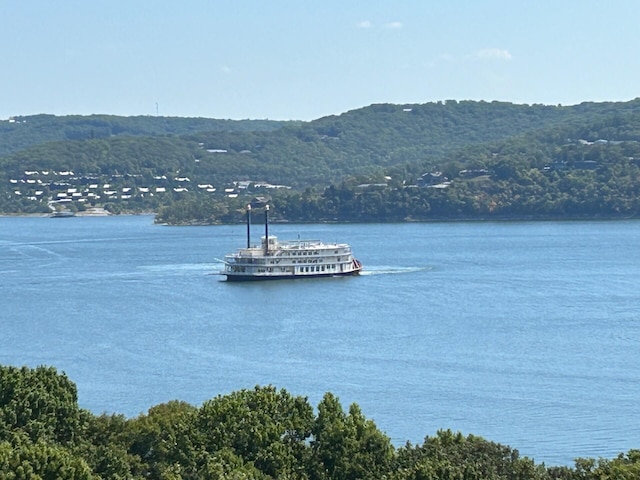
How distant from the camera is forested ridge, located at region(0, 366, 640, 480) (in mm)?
13891

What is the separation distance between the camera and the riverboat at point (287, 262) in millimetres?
47375

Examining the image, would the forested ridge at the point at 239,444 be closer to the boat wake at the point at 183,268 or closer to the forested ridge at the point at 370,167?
the boat wake at the point at 183,268

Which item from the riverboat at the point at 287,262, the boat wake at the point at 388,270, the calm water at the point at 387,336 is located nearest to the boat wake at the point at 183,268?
the calm water at the point at 387,336

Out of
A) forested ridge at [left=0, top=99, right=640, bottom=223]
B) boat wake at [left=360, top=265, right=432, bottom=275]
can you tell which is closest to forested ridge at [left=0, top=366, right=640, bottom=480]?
boat wake at [left=360, top=265, right=432, bottom=275]

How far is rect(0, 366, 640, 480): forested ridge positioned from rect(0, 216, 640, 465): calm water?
5.54 meters

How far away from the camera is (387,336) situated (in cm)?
3195

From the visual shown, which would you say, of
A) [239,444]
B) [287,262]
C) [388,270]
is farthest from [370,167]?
[239,444]

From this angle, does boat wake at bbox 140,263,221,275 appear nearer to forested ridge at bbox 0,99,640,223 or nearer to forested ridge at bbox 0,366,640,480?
forested ridge at bbox 0,366,640,480

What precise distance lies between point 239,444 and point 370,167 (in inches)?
4684

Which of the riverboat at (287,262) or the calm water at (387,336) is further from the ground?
the riverboat at (287,262)

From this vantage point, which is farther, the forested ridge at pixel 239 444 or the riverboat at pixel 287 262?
the riverboat at pixel 287 262

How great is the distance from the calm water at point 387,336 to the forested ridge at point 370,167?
95.8ft

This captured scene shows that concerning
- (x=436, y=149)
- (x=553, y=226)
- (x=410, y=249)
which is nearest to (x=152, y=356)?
(x=410, y=249)

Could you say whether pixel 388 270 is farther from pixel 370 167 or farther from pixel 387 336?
pixel 370 167
